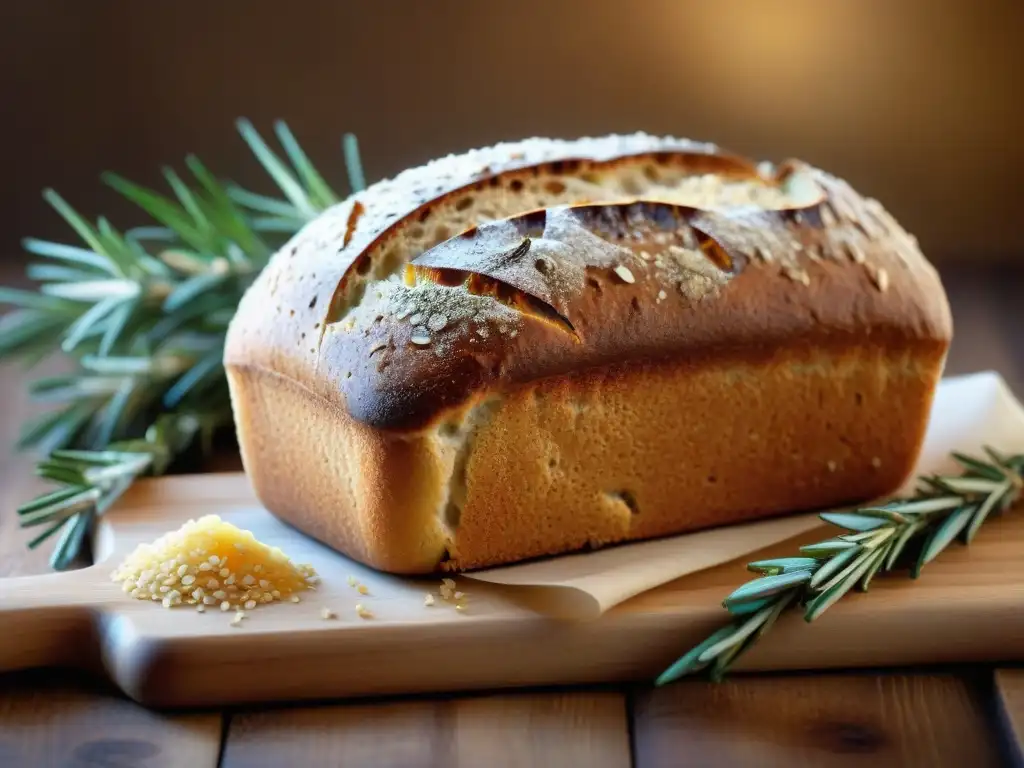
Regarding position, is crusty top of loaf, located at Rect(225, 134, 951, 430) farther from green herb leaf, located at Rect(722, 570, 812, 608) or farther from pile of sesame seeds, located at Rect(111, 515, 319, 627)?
green herb leaf, located at Rect(722, 570, 812, 608)

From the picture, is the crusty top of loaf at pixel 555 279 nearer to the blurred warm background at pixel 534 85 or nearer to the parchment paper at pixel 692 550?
the parchment paper at pixel 692 550

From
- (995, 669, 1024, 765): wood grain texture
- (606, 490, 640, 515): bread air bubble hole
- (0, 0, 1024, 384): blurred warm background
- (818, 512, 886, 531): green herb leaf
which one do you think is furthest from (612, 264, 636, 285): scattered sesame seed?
(0, 0, 1024, 384): blurred warm background

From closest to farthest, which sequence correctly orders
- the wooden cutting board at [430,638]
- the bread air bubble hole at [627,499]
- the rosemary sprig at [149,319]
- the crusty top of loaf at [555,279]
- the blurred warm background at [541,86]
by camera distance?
the wooden cutting board at [430,638] < the crusty top of loaf at [555,279] < the bread air bubble hole at [627,499] < the rosemary sprig at [149,319] < the blurred warm background at [541,86]

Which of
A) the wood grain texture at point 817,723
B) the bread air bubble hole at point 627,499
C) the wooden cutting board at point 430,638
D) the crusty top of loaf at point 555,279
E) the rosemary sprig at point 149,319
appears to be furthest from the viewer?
the rosemary sprig at point 149,319

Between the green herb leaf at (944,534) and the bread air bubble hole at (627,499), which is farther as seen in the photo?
the bread air bubble hole at (627,499)

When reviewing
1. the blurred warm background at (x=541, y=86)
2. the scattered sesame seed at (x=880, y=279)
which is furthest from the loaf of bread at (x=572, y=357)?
the blurred warm background at (x=541, y=86)

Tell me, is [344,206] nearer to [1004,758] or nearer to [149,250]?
[1004,758]
